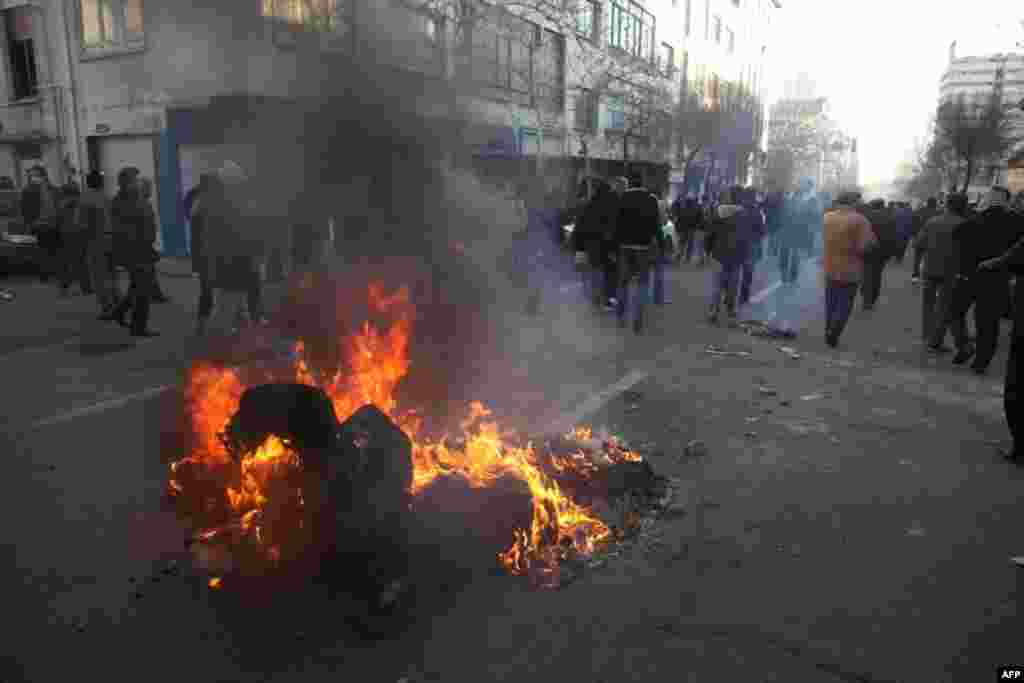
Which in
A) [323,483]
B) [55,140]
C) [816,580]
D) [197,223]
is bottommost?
[816,580]

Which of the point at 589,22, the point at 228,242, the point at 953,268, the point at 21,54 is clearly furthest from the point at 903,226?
the point at 21,54

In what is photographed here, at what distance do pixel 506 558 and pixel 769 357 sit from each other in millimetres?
5020

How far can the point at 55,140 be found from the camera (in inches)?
652

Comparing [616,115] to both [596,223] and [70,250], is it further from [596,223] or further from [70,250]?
[70,250]

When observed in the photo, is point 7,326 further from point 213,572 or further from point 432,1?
point 213,572

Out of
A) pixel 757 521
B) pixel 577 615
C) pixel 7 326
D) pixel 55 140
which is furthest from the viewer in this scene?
pixel 55 140

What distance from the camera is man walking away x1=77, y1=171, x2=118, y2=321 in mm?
8578

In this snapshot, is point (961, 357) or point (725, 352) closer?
point (961, 357)

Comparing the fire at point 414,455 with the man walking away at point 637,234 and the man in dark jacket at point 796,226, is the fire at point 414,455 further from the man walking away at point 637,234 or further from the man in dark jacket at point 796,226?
the man in dark jacket at point 796,226

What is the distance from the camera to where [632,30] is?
3028 cm

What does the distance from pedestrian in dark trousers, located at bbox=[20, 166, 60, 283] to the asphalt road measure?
672 cm

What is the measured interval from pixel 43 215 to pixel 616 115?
22277mm

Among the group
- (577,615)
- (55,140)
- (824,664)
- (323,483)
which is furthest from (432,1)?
(55,140)

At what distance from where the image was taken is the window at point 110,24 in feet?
20.9
